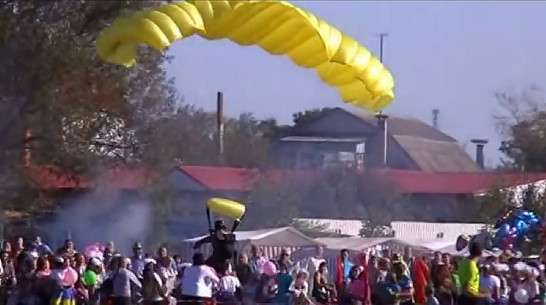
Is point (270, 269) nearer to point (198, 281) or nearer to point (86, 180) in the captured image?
point (198, 281)

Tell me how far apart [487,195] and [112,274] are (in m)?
22.4

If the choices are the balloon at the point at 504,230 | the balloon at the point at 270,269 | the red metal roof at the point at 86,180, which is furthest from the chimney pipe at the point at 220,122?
the balloon at the point at 270,269

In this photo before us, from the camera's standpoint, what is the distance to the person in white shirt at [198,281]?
1811 cm

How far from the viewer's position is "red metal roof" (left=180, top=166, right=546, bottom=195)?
40219 mm

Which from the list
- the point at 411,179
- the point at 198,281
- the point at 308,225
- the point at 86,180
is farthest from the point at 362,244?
the point at 411,179

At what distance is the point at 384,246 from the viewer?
29.4 meters

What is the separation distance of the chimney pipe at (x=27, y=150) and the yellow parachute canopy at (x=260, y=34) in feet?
57.0

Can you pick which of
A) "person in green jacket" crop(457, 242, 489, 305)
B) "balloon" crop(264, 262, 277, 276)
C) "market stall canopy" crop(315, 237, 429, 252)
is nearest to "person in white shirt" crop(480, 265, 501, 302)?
"person in green jacket" crop(457, 242, 489, 305)

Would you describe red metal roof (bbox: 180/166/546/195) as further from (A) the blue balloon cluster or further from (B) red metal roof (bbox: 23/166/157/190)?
(A) the blue balloon cluster

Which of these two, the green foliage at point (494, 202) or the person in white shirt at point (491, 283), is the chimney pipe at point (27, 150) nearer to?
the green foliage at point (494, 202)

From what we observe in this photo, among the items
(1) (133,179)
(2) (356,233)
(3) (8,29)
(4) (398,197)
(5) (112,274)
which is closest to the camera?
(5) (112,274)

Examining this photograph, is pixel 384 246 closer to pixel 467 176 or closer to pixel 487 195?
pixel 487 195

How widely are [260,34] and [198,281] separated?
4.01 metres

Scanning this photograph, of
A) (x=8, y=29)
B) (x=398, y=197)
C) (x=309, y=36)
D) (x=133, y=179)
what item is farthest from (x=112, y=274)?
(x=398, y=197)
